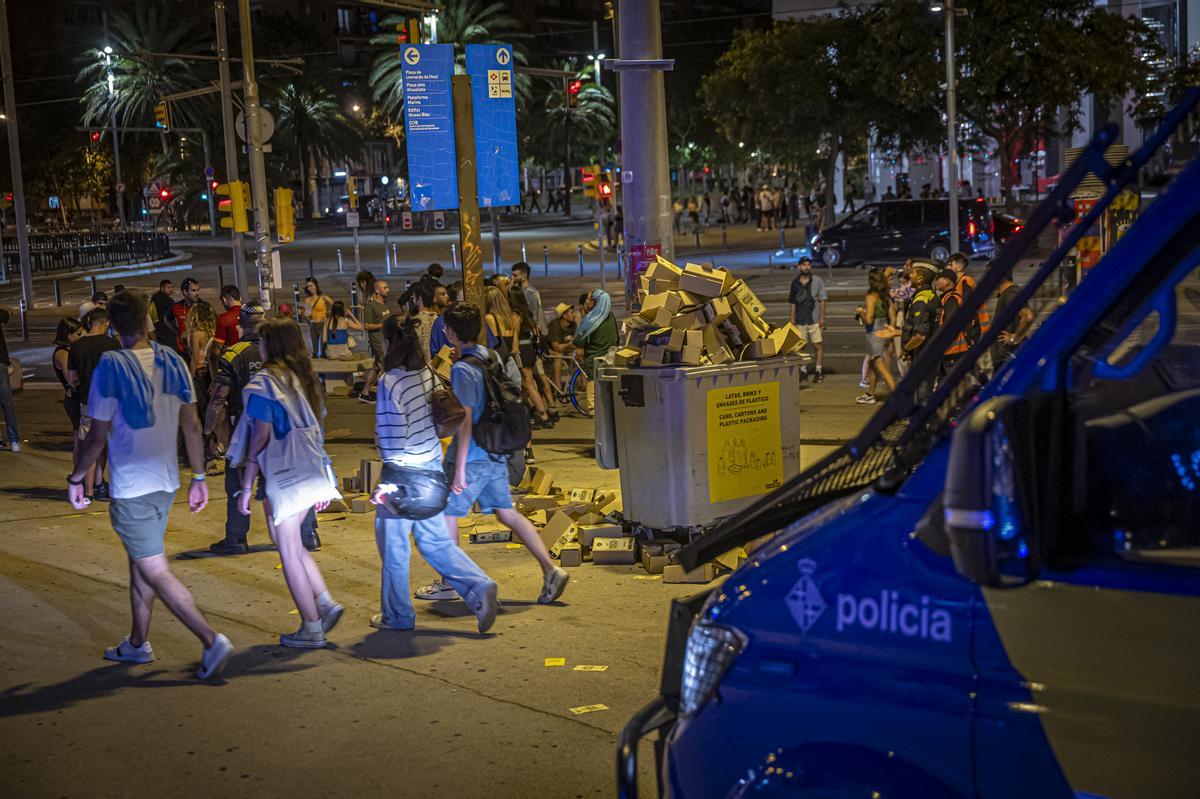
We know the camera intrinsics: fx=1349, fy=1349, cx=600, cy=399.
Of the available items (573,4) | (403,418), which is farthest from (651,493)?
(573,4)

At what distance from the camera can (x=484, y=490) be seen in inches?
310

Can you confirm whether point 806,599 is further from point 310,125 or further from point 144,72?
point 310,125

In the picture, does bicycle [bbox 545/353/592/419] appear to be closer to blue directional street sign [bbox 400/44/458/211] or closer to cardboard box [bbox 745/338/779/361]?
blue directional street sign [bbox 400/44/458/211]

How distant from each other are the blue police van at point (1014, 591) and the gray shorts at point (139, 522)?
13.7 ft

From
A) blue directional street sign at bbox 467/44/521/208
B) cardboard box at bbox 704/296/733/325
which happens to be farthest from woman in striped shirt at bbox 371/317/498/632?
blue directional street sign at bbox 467/44/521/208

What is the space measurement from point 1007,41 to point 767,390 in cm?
3066

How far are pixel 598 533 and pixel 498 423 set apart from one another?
1.74m

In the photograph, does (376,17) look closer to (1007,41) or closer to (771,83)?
(771,83)

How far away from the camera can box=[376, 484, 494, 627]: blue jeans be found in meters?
7.39

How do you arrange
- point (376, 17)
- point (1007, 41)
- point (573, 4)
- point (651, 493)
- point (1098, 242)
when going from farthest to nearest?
1. point (573, 4)
2. point (376, 17)
3. point (1007, 41)
4. point (651, 493)
5. point (1098, 242)

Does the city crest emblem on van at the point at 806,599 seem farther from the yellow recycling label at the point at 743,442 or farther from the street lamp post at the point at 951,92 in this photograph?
the street lamp post at the point at 951,92

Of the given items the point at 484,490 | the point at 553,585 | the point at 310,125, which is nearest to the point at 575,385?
the point at 553,585

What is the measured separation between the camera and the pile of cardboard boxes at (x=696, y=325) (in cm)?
873

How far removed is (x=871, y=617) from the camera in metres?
2.95
